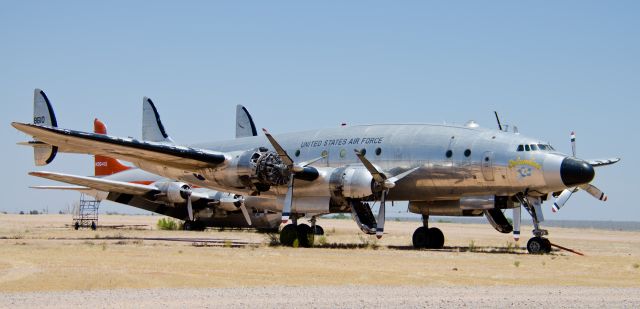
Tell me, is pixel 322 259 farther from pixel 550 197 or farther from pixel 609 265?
pixel 550 197

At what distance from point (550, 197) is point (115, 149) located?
40.1ft

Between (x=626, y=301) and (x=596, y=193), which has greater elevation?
(x=596, y=193)

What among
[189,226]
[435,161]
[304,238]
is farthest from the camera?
[189,226]

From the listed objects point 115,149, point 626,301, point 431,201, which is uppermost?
point 115,149

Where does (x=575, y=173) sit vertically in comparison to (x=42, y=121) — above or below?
below

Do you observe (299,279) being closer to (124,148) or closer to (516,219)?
(516,219)

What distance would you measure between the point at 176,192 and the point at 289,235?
1342 cm

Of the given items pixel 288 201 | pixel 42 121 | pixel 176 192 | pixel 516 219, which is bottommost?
pixel 516 219

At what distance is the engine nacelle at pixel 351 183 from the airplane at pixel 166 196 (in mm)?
11708

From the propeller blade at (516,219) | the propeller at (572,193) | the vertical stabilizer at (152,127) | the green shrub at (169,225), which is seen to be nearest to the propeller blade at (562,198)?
the propeller at (572,193)

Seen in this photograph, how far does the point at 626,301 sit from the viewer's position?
10086 mm

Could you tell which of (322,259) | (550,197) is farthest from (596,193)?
(322,259)

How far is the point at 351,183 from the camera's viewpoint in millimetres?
21016

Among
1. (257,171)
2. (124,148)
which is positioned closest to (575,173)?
(257,171)
